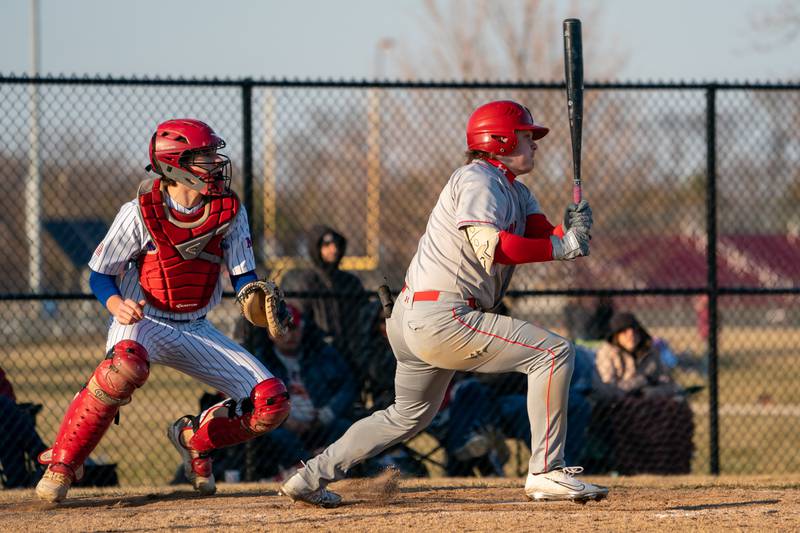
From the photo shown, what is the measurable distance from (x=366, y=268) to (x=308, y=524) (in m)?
5.40

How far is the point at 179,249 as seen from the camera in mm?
5324

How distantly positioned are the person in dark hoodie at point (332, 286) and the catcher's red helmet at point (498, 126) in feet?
9.42

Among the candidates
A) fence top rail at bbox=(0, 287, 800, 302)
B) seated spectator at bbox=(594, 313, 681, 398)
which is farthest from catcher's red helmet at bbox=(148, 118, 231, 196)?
seated spectator at bbox=(594, 313, 681, 398)

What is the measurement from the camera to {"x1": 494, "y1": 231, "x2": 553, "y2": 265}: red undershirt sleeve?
A: 4664 millimetres

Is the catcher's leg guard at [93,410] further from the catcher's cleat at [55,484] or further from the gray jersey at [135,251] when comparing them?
the gray jersey at [135,251]

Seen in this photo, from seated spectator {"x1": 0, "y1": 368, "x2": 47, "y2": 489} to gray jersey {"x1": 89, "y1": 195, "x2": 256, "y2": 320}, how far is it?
190 cm

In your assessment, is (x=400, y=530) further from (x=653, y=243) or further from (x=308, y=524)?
(x=653, y=243)

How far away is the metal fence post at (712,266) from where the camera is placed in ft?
25.2

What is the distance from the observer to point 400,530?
4660 mm

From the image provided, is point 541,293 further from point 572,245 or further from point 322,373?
point 572,245

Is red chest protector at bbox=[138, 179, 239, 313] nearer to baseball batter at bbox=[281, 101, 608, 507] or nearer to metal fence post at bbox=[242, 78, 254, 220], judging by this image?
baseball batter at bbox=[281, 101, 608, 507]

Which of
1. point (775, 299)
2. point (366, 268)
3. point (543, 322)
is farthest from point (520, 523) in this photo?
point (775, 299)

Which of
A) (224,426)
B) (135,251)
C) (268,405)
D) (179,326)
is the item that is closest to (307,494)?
(268,405)

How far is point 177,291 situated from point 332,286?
8.65 feet
